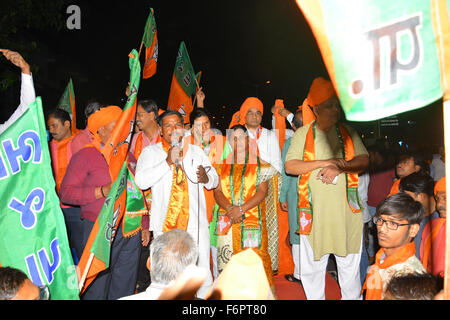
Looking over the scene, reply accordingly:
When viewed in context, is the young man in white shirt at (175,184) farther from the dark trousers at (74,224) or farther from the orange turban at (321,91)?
the orange turban at (321,91)

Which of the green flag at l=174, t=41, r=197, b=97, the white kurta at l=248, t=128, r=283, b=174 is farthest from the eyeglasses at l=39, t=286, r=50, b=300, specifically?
the green flag at l=174, t=41, r=197, b=97

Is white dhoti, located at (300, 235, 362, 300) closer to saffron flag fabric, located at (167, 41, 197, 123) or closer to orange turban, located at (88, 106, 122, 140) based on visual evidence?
orange turban, located at (88, 106, 122, 140)

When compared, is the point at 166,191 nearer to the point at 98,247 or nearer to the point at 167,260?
the point at 98,247

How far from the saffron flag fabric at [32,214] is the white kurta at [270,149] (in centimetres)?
285

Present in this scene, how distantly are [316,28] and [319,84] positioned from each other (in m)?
2.11

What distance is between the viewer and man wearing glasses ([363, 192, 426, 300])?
2529 millimetres

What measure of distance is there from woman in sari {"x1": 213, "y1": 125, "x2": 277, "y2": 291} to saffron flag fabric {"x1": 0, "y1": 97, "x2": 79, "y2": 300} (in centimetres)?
207

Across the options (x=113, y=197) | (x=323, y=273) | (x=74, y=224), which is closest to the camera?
(x=113, y=197)

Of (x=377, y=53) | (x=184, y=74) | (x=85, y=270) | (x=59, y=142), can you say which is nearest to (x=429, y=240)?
(x=377, y=53)

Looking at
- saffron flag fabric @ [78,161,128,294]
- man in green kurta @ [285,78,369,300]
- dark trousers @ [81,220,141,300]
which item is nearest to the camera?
saffron flag fabric @ [78,161,128,294]

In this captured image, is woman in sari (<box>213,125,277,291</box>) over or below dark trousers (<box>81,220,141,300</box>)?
over

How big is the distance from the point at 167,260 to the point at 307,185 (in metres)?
1.92

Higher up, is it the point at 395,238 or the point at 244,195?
the point at 244,195

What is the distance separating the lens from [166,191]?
370cm
